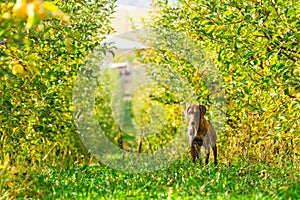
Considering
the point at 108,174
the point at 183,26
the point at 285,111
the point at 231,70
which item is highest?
the point at 183,26

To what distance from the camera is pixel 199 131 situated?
7398 mm

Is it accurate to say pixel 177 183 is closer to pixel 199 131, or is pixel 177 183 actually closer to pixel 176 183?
pixel 176 183

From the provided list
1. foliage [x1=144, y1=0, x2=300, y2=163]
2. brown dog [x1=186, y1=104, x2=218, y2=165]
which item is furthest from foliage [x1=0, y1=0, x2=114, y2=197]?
brown dog [x1=186, y1=104, x2=218, y2=165]

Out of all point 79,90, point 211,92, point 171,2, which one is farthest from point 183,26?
point 79,90

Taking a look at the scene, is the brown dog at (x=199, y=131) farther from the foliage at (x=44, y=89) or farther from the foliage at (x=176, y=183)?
the foliage at (x=44, y=89)

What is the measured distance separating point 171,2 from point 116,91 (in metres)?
2.95

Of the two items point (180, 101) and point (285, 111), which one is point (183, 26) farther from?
point (285, 111)

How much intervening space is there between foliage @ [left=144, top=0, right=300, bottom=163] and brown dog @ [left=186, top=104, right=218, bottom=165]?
334mm

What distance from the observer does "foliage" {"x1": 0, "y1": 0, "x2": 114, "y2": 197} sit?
621cm

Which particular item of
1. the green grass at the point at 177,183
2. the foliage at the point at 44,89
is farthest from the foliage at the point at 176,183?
the foliage at the point at 44,89

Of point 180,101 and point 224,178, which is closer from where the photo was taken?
point 224,178

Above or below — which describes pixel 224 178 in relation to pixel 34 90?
below

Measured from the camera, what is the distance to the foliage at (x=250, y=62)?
564cm

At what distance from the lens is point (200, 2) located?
6457 millimetres
